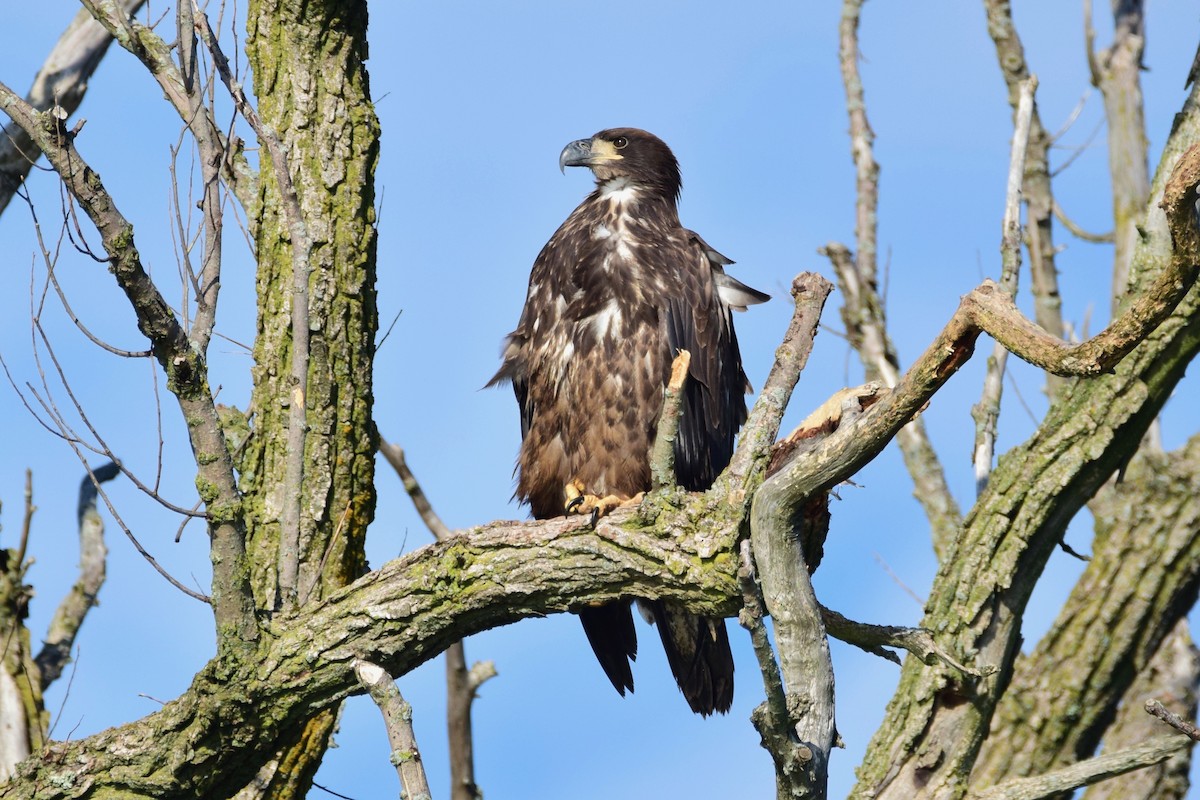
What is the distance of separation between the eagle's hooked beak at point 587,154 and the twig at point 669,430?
2.40 metres

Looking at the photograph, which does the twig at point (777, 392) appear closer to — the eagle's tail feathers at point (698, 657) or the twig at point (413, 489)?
the eagle's tail feathers at point (698, 657)

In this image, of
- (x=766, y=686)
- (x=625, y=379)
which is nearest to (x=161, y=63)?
(x=625, y=379)

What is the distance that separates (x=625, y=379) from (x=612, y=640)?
3.39 feet

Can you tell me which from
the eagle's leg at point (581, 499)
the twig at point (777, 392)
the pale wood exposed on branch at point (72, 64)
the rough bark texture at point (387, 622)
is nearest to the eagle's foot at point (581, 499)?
the eagle's leg at point (581, 499)

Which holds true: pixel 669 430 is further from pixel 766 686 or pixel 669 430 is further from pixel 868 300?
pixel 868 300

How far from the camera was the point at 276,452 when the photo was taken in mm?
4543

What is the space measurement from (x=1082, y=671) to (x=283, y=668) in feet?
11.2

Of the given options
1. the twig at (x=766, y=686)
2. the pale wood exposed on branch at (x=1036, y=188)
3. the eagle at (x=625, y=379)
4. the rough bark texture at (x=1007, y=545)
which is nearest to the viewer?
the twig at (x=766, y=686)

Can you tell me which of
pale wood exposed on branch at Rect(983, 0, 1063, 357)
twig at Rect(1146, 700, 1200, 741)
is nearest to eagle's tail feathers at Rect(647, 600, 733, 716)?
twig at Rect(1146, 700, 1200, 741)

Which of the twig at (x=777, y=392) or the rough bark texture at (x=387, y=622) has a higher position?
the twig at (x=777, y=392)

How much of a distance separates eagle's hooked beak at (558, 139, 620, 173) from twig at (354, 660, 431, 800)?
3.06 m

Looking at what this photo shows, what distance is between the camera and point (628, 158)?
5887 mm

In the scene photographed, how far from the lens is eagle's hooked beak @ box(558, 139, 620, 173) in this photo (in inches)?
233

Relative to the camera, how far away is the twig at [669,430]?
356 centimetres
